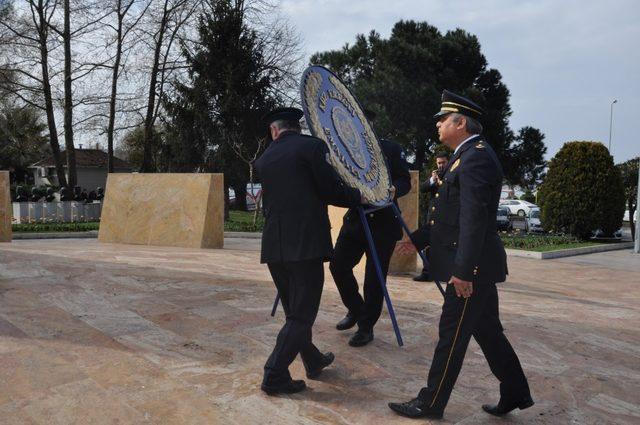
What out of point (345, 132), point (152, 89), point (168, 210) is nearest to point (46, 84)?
point (152, 89)

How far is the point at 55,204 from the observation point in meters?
21.5

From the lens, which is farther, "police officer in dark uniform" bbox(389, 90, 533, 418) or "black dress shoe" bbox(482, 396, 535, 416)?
"black dress shoe" bbox(482, 396, 535, 416)

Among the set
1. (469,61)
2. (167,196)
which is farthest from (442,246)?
(469,61)

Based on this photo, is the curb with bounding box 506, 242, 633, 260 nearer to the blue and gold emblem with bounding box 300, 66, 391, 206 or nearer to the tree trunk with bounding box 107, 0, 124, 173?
the blue and gold emblem with bounding box 300, 66, 391, 206

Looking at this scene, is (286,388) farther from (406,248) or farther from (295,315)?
(406,248)

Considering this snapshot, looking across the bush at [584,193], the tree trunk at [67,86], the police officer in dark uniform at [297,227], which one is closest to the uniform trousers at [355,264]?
the police officer in dark uniform at [297,227]

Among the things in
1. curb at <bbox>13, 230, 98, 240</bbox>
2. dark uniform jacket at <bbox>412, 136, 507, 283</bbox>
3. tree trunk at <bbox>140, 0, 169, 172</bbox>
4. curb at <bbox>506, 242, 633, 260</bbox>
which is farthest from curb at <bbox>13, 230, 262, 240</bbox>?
dark uniform jacket at <bbox>412, 136, 507, 283</bbox>

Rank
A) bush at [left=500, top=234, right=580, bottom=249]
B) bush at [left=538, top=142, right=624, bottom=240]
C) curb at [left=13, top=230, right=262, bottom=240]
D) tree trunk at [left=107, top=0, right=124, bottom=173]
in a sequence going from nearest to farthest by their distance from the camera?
bush at [left=500, top=234, right=580, bottom=249], curb at [left=13, top=230, right=262, bottom=240], bush at [left=538, top=142, right=624, bottom=240], tree trunk at [left=107, top=0, right=124, bottom=173]

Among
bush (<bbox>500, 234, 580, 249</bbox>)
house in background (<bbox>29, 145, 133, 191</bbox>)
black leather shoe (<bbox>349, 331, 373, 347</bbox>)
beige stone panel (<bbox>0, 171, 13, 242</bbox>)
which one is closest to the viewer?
black leather shoe (<bbox>349, 331, 373, 347</bbox>)

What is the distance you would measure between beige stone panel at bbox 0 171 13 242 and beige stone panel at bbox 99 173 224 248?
8.19ft

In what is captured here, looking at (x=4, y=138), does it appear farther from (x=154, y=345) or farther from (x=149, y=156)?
(x=154, y=345)

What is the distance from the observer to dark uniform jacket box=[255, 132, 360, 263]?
125 inches

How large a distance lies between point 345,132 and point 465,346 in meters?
1.92

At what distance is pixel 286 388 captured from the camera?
319cm
